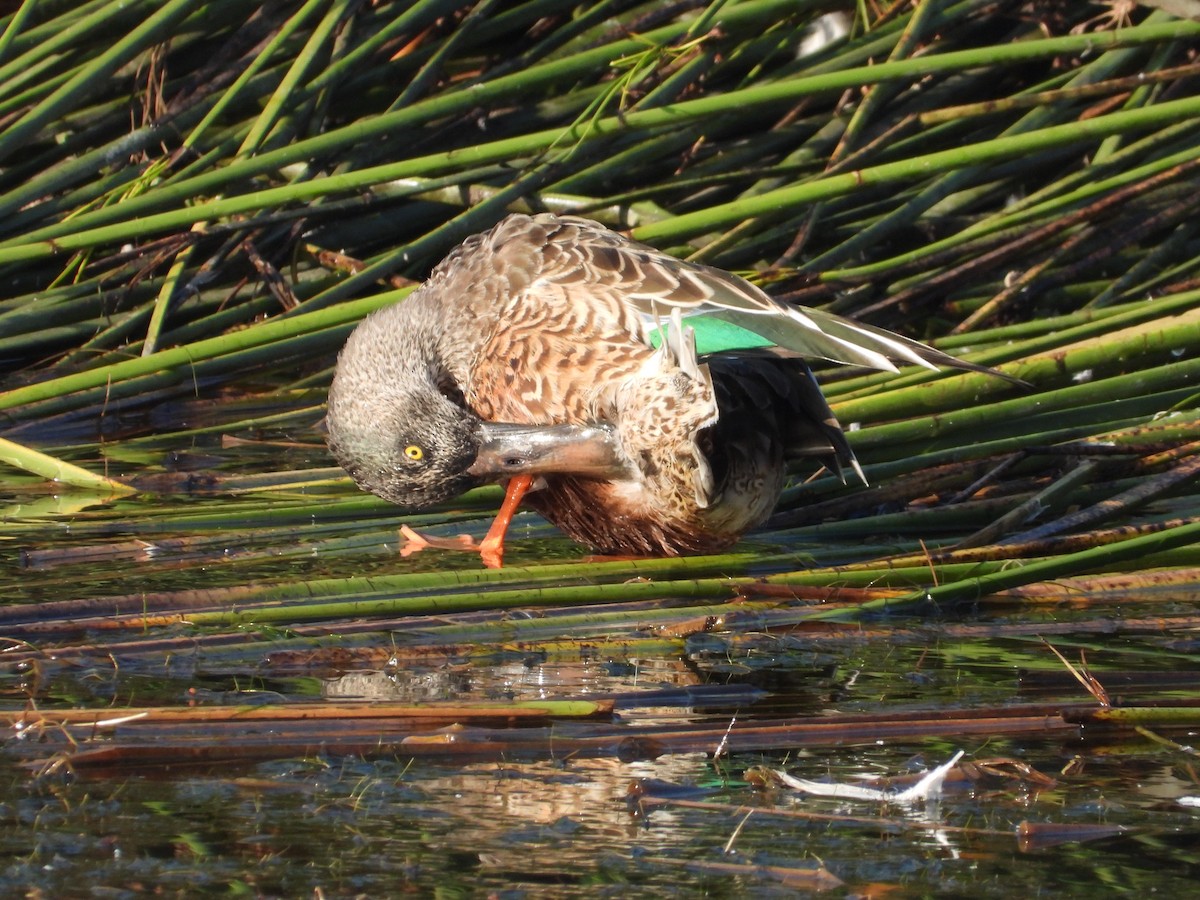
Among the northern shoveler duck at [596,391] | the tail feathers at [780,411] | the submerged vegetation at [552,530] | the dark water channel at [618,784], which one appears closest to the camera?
the dark water channel at [618,784]

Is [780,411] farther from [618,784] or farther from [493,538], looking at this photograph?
[618,784]

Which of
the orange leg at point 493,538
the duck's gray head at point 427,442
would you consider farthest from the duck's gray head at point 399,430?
the orange leg at point 493,538

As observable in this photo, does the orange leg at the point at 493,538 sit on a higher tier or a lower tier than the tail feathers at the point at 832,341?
lower

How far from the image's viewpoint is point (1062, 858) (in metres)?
2.42

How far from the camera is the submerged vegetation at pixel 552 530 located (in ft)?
9.18

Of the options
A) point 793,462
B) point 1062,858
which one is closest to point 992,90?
point 793,462

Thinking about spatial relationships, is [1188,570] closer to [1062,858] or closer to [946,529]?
[946,529]

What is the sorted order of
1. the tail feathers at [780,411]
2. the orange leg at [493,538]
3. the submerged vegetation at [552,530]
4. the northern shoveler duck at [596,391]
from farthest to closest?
the orange leg at [493,538], the tail feathers at [780,411], the northern shoveler duck at [596,391], the submerged vegetation at [552,530]

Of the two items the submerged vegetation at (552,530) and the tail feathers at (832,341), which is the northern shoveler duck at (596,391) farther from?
the submerged vegetation at (552,530)

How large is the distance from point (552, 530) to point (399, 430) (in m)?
0.99

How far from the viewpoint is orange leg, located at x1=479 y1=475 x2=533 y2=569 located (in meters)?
4.28

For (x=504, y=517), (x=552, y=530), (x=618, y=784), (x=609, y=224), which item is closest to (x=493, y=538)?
(x=504, y=517)

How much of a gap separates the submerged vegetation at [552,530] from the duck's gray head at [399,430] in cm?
32

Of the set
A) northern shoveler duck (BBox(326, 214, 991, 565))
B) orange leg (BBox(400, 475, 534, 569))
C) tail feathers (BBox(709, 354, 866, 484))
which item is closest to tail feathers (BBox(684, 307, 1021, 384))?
northern shoveler duck (BBox(326, 214, 991, 565))
